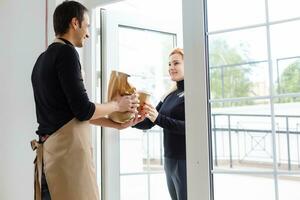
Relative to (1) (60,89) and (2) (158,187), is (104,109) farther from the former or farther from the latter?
(2) (158,187)

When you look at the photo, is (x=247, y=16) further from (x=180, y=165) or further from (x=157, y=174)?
(x=157, y=174)

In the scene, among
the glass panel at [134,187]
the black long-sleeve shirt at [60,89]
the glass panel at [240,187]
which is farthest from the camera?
the glass panel at [134,187]

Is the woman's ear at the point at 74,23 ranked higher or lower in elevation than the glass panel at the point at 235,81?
higher

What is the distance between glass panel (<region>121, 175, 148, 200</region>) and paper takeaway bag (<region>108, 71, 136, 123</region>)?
687 millimetres

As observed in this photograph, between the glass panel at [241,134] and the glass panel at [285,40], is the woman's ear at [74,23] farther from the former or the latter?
the glass panel at [285,40]

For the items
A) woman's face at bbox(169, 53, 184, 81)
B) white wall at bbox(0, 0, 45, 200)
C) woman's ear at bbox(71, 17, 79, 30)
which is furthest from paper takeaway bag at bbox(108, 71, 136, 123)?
white wall at bbox(0, 0, 45, 200)

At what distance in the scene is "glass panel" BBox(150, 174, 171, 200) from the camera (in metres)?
2.55

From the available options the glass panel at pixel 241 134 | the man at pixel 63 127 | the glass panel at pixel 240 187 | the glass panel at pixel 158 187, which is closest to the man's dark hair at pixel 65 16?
the man at pixel 63 127

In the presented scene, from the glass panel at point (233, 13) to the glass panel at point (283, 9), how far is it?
0.04 metres

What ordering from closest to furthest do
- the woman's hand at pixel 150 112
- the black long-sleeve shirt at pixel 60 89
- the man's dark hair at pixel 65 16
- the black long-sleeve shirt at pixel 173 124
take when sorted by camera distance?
the black long-sleeve shirt at pixel 60 89
the man's dark hair at pixel 65 16
the woman's hand at pixel 150 112
the black long-sleeve shirt at pixel 173 124

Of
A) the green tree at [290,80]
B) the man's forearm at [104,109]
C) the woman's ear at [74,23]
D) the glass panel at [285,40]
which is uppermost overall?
the woman's ear at [74,23]

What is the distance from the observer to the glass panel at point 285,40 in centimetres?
170

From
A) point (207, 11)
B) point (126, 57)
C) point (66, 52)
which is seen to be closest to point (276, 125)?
point (207, 11)

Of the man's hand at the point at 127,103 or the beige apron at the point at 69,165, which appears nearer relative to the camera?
the beige apron at the point at 69,165
